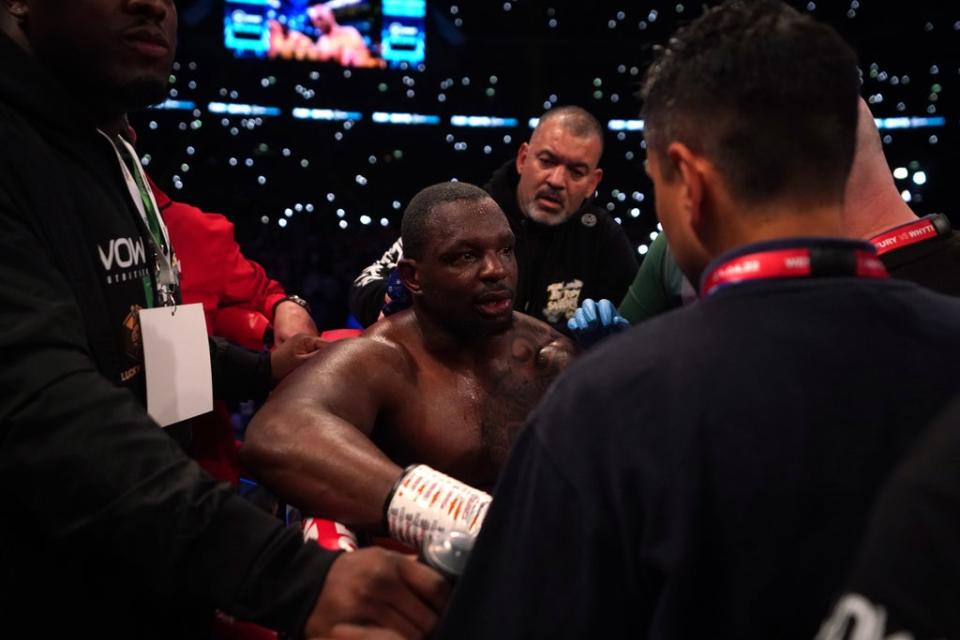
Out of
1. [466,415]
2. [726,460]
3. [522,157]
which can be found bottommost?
[466,415]

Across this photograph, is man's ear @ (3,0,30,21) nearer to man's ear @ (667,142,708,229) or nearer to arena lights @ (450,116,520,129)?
man's ear @ (667,142,708,229)

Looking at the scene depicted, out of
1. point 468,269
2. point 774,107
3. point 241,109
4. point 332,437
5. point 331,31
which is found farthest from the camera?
point 241,109

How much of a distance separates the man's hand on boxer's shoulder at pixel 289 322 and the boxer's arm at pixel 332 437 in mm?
525

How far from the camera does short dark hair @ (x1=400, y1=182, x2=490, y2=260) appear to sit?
201cm

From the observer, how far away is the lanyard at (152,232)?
1360 mm

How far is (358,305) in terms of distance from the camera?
2.85 m

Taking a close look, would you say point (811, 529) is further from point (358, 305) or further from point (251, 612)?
point (358, 305)

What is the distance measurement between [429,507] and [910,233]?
1.08 m

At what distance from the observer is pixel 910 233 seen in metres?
1.67

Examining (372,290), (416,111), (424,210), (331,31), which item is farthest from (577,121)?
(416,111)

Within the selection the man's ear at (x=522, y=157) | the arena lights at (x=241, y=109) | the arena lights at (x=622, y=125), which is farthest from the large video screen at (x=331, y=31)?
the man's ear at (x=522, y=157)

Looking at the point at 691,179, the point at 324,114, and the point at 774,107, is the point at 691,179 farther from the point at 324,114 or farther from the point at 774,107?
the point at 324,114

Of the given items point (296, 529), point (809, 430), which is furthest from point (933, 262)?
point (296, 529)

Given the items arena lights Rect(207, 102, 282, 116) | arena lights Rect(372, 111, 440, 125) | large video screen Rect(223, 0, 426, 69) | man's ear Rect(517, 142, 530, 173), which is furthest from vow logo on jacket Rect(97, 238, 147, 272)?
arena lights Rect(372, 111, 440, 125)
